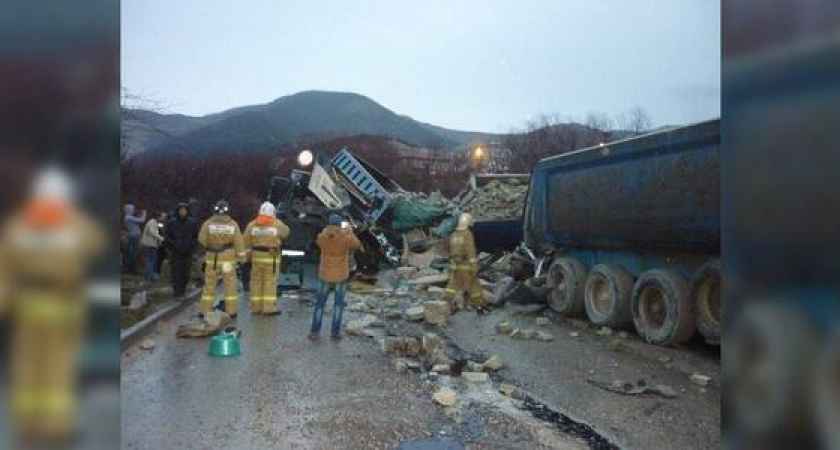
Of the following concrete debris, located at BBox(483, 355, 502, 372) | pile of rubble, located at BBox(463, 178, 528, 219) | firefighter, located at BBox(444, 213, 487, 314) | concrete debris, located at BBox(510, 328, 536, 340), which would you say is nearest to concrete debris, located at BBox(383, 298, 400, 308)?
firefighter, located at BBox(444, 213, 487, 314)

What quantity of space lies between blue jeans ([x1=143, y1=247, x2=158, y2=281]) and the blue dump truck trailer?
6.02 metres

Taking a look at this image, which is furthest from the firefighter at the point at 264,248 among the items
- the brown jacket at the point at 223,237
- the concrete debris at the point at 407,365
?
the concrete debris at the point at 407,365

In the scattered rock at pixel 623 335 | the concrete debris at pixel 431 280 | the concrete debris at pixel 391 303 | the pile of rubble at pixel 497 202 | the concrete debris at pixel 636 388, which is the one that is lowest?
the concrete debris at pixel 636 388

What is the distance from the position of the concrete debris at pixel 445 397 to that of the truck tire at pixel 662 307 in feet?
8.79

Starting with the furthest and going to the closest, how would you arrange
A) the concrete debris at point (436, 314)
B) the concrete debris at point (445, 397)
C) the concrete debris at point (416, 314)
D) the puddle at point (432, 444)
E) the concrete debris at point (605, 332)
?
the concrete debris at point (416, 314) < the concrete debris at point (436, 314) < the concrete debris at point (605, 332) < the concrete debris at point (445, 397) < the puddle at point (432, 444)

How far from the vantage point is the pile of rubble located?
14.3 m

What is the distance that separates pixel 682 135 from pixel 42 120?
18.9ft

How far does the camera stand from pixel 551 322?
810 centimetres

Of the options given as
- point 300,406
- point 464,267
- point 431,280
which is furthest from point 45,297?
point 431,280

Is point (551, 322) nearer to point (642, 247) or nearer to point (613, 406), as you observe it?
point (642, 247)

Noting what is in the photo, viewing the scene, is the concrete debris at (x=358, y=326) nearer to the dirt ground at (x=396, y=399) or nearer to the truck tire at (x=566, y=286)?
the dirt ground at (x=396, y=399)

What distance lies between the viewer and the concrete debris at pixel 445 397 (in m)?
4.39

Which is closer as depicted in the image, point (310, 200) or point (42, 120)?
point (42, 120)

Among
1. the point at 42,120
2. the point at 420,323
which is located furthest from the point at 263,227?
the point at 42,120
